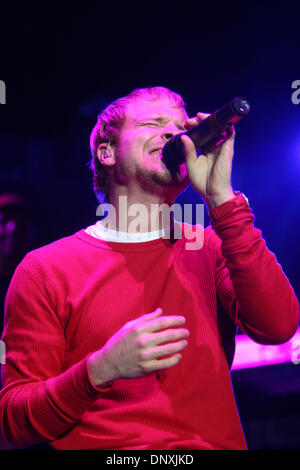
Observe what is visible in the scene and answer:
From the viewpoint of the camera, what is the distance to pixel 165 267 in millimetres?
1305

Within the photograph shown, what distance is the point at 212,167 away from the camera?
1.24m

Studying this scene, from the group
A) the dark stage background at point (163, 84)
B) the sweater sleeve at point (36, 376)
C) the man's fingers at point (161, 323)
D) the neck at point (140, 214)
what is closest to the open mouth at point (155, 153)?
the neck at point (140, 214)

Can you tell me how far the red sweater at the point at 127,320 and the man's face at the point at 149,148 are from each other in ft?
0.73

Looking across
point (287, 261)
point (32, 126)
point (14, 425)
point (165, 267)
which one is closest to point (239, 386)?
point (287, 261)

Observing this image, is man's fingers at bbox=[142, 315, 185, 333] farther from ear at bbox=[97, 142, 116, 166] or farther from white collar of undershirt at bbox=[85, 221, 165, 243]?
ear at bbox=[97, 142, 116, 166]

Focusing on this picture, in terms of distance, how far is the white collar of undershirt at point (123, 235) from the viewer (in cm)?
137

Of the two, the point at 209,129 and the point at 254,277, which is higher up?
the point at 209,129

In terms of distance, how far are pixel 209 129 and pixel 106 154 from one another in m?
0.53

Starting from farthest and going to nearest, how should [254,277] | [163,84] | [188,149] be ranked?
[163,84] → [188,149] → [254,277]

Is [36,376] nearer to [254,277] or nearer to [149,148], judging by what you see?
[254,277]

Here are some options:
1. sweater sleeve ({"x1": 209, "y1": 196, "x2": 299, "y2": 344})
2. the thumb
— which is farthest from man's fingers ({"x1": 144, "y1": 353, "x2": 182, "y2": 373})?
the thumb

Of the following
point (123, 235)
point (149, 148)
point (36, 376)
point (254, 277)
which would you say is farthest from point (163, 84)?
point (36, 376)

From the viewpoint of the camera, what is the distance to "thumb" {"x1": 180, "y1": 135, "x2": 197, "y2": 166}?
47.1 inches

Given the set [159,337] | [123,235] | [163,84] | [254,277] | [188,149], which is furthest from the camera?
[163,84]
